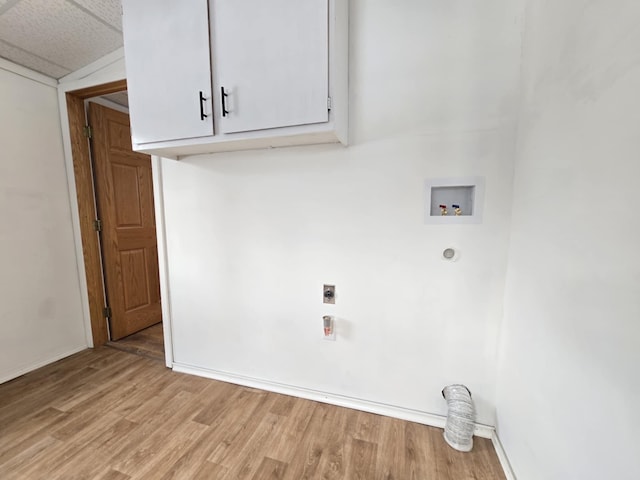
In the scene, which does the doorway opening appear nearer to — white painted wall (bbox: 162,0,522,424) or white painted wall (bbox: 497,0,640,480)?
white painted wall (bbox: 162,0,522,424)

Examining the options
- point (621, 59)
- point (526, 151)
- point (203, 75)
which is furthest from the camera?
point (203, 75)

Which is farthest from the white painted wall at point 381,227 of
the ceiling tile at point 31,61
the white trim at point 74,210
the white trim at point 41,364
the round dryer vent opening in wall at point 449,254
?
the white trim at point 41,364

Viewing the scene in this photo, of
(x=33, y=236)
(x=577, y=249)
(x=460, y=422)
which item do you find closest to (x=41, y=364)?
(x=33, y=236)

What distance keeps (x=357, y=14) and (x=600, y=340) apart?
1690mm

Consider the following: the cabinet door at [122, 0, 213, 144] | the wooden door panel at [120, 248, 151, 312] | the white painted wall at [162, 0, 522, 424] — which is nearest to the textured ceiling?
the cabinet door at [122, 0, 213, 144]

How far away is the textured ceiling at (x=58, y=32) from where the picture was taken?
152 centimetres

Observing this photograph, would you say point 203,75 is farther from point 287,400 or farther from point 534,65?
point 287,400

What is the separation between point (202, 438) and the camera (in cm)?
140

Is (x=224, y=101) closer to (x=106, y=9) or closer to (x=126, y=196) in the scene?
(x=106, y=9)

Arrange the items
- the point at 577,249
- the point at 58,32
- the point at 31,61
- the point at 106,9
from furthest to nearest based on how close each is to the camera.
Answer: the point at 31,61
the point at 58,32
the point at 106,9
the point at 577,249

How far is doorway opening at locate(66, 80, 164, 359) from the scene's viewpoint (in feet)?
7.41

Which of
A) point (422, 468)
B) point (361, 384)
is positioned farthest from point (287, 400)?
point (422, 468)

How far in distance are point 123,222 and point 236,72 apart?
2.04 m

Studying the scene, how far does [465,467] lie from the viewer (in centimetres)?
122
